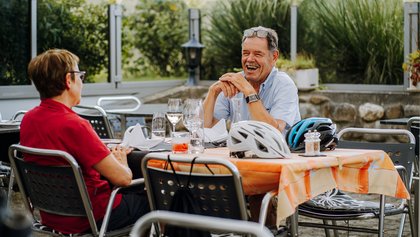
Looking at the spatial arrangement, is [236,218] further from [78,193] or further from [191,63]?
[191,63]

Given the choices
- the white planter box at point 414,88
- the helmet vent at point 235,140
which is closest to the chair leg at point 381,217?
the helmet vent at point 235,140

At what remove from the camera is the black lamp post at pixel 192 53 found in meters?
11.2

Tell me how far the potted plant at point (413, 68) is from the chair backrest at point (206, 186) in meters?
5.97

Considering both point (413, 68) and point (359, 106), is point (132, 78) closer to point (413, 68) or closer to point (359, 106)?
point (359, 106)

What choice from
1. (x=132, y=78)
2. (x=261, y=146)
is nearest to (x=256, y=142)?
(x=261, y=146)

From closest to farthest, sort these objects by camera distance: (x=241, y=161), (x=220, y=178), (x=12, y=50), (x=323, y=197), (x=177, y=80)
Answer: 1. (x=220, y=178)
2. (x=241, y=161)
3. (x=323, y=197)
4. (x=12, y=50)
5. (x=177, y=80)

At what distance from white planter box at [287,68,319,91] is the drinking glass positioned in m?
5.70

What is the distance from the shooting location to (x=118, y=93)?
1076 centimetres

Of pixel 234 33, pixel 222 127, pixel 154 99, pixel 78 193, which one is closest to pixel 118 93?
pixel 154 99

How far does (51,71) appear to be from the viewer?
4086mm

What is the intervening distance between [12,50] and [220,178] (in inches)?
257

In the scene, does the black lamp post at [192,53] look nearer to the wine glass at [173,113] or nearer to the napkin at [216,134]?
the wine glass at [173,113]

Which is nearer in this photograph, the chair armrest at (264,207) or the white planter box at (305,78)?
the chair armrest at (264,207)

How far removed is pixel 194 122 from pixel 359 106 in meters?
5.74
